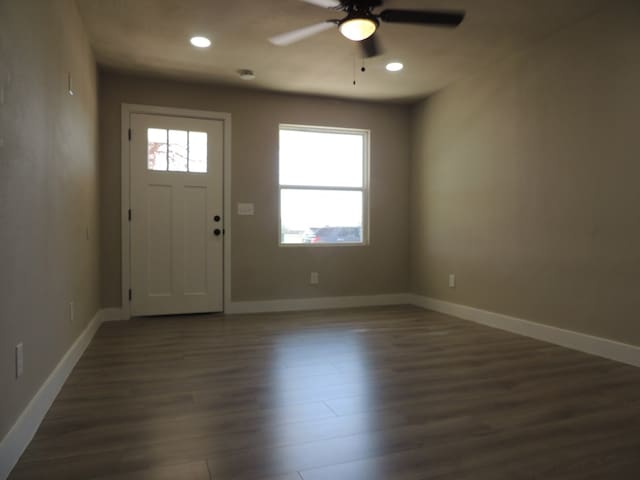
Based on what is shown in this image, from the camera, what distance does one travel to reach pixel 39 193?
1980 millimetres

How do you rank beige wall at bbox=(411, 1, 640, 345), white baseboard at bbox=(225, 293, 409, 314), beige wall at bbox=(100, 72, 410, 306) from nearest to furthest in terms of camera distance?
beige wall at bbox=(411, 1, 640, 345) → beige wall at bbox=(100, 72, 410, 306) → white baseboard at bbox=(225, 293, 409, 314)

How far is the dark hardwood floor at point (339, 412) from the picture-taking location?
1.59 metres

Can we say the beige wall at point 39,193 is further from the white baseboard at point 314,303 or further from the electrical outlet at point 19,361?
the white baseboard at point 314,303

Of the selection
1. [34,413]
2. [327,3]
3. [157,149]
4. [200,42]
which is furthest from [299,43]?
[34,413]

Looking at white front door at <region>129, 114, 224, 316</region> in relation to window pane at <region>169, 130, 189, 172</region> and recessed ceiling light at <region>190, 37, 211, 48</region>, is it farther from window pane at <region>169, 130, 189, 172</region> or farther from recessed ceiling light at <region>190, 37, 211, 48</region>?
recessed ceiling light at <region>190, 37, 211, 48</region>

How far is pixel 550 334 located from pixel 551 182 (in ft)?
4.06

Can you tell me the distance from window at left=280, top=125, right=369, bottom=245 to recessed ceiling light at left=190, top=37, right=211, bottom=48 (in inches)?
58.5

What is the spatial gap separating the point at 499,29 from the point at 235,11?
203 cm

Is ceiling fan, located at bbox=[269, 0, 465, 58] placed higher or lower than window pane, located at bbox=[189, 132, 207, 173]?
higher

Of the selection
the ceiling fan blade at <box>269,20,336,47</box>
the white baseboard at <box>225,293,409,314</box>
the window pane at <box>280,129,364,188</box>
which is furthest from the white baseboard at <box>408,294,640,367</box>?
the ceiling fan blade at <box>269,20,336,47</box>

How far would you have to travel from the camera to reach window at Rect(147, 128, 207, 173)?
4.47 metres

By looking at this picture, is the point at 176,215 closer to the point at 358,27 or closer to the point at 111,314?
the point at 111,314

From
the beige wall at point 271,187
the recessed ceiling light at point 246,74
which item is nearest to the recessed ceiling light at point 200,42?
the recessed ceiling light at point 246,74

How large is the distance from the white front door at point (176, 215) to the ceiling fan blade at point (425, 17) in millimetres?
2531
